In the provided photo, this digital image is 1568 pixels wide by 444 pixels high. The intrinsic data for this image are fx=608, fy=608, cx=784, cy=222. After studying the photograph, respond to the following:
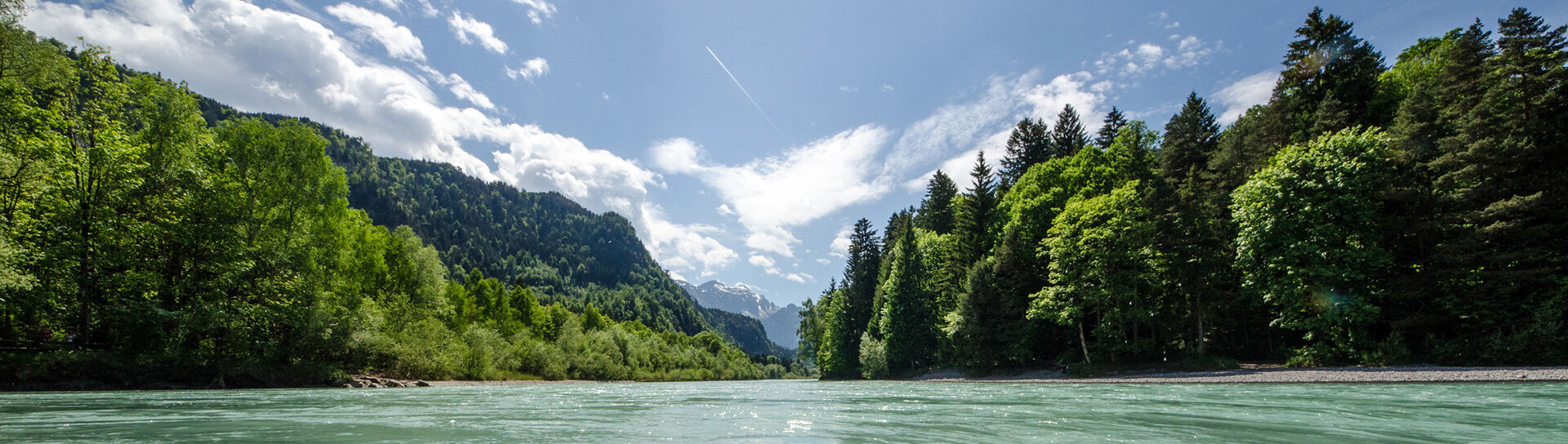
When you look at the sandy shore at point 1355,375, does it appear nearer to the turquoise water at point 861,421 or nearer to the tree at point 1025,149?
the turquoise water at point 861,421

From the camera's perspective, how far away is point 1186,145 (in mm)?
44500

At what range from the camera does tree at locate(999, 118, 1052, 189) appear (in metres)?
64.8

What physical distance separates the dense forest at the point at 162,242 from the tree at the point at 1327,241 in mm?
44585

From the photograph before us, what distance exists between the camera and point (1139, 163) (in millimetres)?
44625

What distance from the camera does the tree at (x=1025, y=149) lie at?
2549 inches

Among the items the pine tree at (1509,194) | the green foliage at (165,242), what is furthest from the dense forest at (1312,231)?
the green foliage at (165,242)

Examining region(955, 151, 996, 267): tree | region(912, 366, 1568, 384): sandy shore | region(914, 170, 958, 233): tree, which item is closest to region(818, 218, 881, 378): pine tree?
region(914, 170, 958, 233): tree

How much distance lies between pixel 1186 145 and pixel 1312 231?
18725 mm

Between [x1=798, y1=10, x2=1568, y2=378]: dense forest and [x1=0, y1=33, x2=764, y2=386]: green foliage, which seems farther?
[x1=798, y1=10, x2=1568, y2=378]: dense forest

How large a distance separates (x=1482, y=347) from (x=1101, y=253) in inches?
585

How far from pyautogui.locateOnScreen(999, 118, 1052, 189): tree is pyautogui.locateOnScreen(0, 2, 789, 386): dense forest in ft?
184

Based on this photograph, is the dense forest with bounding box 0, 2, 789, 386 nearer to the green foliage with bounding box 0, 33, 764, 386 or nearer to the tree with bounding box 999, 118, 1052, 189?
the green foliage with bounding box 0, 33, 764, 386

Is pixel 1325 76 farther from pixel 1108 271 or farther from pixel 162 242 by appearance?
pixel 162 242

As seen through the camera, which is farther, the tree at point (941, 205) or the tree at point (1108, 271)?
the tree at point (941, 205)
